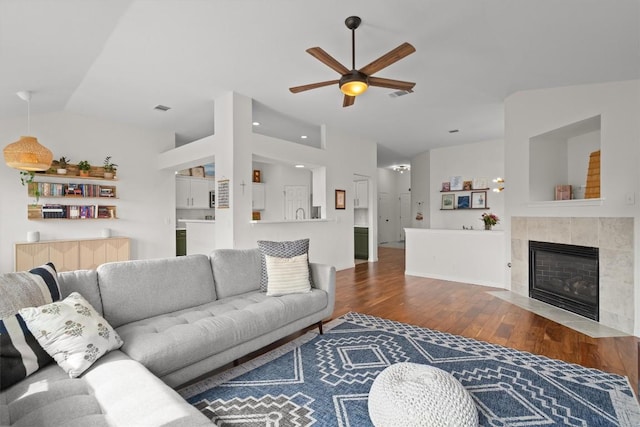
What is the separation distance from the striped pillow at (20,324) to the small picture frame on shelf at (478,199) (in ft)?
25.8

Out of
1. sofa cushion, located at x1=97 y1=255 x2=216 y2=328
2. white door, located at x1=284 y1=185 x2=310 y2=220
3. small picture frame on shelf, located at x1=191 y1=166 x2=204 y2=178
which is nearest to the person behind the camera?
sofa cushion, located at x1=97 y1=255 x2=216 y2=328

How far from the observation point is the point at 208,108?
16.3ft

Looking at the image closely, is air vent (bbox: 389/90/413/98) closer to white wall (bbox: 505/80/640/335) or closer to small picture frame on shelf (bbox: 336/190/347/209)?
white wall (bbox: 505/80/640/335)

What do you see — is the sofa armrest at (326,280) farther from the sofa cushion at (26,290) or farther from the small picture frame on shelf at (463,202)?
the small picture frame on shelf at (463,202)

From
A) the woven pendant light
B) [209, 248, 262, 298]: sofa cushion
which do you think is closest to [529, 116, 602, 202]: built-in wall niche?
[209, 248, 262, 298]: sofa cushion

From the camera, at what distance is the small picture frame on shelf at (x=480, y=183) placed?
7438 millimetres

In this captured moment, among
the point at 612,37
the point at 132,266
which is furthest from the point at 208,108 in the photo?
the point at 612,37

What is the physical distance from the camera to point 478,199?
7.55m

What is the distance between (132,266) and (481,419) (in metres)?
2.52

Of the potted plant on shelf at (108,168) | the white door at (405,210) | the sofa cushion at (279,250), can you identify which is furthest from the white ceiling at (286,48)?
the white door at (405,210)

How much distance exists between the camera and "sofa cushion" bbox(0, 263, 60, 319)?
1631 mm

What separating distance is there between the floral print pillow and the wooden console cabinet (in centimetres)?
405

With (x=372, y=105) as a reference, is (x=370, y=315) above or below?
below

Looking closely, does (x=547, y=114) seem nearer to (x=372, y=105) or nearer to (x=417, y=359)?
(x=372, y=105)
